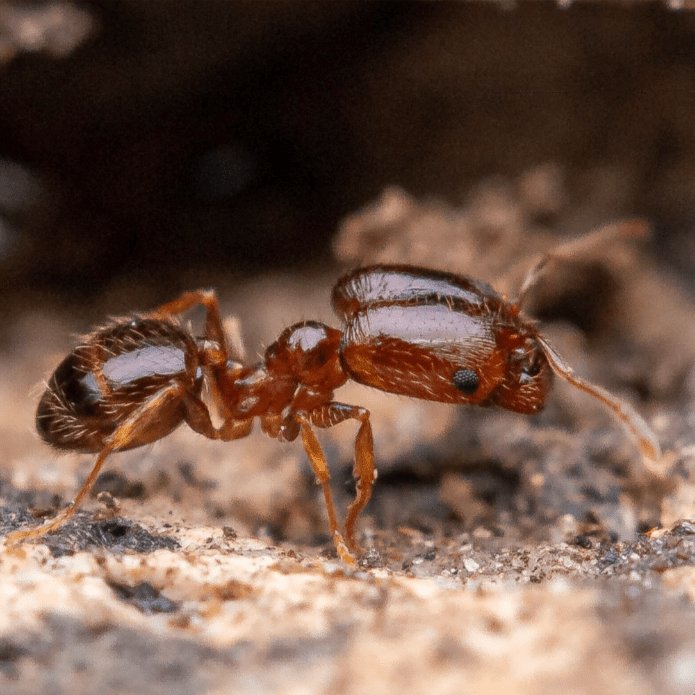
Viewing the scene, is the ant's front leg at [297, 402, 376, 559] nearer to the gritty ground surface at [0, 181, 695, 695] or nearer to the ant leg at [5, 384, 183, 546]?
the gritty ground surface at [0, 181, 695, 695]

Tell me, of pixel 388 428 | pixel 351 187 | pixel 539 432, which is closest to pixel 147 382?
pixel 388 428

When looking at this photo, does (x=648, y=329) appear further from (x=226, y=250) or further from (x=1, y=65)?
(x=1, y=65)

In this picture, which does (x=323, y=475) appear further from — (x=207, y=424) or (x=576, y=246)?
(x=576, y=246)

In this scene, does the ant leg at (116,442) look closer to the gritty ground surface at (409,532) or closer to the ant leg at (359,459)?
the gritty ground surface at (409,532)

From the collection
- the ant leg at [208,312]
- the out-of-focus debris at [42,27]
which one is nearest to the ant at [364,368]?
the ant leg at [208,312]

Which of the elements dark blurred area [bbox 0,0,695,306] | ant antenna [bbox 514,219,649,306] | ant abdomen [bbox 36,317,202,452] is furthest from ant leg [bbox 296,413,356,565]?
dark blurred area [bbox 0,0,695,306]

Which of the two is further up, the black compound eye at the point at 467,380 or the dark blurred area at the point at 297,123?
the dark blurred area at the point at 297,123

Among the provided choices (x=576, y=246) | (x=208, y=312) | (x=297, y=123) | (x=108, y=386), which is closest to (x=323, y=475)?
(x=108, y=386)
